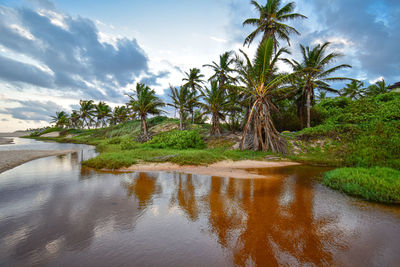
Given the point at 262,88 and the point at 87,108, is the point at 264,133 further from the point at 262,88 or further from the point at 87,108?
the point at 87,108

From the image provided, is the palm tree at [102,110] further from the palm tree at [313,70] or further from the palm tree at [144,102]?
the palm tree at [313,70]

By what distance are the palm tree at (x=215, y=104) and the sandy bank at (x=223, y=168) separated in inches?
395

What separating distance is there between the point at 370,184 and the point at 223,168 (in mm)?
6328

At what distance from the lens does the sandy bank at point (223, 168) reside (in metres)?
9.03

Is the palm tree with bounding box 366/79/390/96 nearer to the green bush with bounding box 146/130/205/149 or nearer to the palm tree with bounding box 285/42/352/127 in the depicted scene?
the palm tree with bounding box 285/42/352/127

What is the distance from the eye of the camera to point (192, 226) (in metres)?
3.99

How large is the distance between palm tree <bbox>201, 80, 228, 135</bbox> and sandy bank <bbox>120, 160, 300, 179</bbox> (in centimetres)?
1003

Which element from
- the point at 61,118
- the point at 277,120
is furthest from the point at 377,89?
the point at 61,118

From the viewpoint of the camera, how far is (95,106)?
166 feet

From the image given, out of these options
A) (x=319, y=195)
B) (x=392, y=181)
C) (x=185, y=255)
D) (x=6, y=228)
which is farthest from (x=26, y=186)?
(x=392, y=181)

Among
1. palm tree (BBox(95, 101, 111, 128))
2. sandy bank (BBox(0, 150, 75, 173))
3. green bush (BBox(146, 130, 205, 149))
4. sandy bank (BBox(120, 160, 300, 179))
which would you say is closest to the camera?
sandy bank (BBox(120, 160, 300, 179))

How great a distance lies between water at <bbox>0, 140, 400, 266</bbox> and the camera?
298 cm

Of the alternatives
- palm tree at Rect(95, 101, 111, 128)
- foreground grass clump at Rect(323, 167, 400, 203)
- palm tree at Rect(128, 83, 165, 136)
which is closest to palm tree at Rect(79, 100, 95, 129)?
palm tree at Rect(95, 101, 111, 128)

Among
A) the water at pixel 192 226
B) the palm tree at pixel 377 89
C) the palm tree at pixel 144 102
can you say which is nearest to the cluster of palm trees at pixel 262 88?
the palm tree at pixel 144 102
